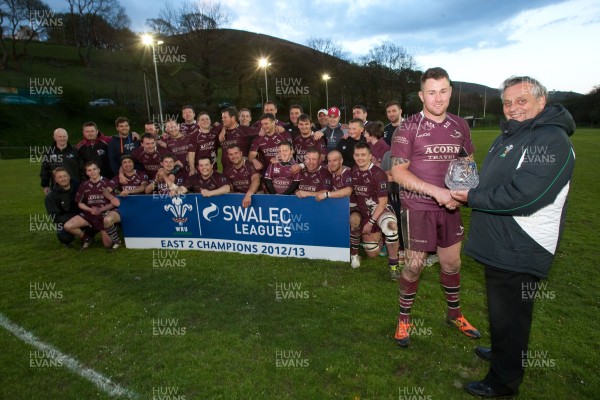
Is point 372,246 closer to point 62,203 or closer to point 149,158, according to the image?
point 149,158

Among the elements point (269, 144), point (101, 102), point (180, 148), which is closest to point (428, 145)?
point (269, 144)

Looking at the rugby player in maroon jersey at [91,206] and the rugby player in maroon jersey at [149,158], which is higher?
the rugby player in maroon jersey at [149,158]

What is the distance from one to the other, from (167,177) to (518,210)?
684 centimetres

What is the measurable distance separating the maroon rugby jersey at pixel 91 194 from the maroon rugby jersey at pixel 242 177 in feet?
9.48

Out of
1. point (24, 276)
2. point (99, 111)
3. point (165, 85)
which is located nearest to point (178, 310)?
point (24, 276)

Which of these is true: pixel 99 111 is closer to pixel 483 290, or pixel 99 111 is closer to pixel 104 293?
pixel 104 293

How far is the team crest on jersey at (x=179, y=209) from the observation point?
7.20 metres

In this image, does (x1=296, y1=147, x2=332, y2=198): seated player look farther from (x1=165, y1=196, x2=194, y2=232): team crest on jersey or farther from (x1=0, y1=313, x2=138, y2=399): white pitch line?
(x1=0, y1=313, x2=138, y2=399): white pitch line

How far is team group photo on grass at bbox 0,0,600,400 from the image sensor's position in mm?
2906

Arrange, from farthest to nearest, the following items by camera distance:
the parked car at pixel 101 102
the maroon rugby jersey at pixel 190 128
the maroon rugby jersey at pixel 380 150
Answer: the parked car at pixel 101 102, the maroon rugby jersey at pixel 190 128, the maroon rugby jersey at pixel 380 150

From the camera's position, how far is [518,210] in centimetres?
264

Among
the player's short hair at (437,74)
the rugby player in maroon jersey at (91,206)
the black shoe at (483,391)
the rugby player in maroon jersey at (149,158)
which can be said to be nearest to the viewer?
the black shoe at (483,391)

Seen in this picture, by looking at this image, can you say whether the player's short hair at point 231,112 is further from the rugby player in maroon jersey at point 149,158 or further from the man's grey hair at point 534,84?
the man's grey hair at point 534,84

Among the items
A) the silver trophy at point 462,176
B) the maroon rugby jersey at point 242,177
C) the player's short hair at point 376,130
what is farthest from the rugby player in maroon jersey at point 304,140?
the silver trophy at point 462,176
